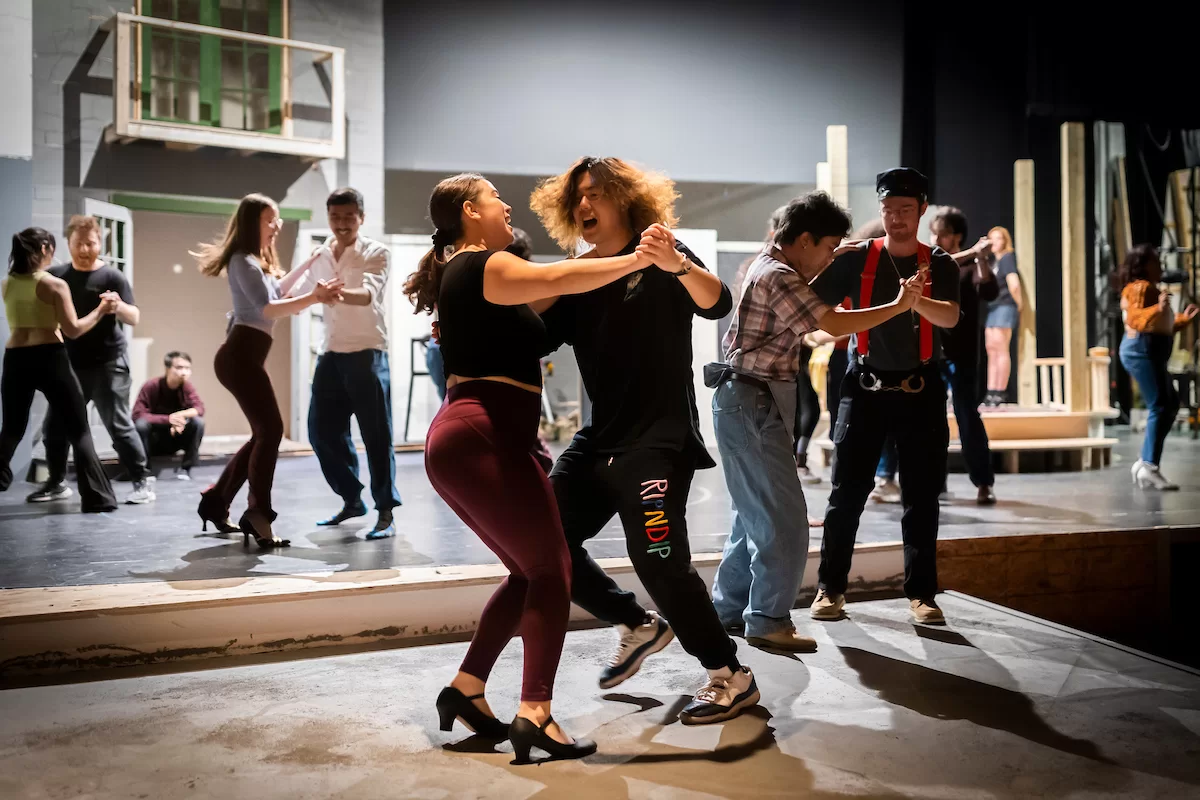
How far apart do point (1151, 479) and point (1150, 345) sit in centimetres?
71

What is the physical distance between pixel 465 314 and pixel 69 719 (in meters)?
1.37

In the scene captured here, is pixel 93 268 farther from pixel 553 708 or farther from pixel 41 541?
pixel 553 708

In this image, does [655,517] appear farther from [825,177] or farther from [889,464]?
[825,177]

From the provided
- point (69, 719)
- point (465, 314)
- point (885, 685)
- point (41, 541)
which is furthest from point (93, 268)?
point (885, 685)

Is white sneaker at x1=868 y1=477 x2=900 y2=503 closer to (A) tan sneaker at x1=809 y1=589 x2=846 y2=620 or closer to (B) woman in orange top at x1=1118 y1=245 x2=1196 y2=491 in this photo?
(B) woman in orange top at x1=1118 y1=245 x2=1196 y2=491

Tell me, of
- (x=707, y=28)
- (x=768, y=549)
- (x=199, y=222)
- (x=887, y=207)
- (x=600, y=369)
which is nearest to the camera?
(x=600, y=369)

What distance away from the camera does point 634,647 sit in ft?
8.55

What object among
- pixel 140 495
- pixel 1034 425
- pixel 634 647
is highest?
pixel 1034 425

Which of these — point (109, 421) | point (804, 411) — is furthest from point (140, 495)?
point (804, 411)

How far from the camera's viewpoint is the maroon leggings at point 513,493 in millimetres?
2141

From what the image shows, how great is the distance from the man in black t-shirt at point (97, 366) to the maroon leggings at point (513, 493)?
382cm

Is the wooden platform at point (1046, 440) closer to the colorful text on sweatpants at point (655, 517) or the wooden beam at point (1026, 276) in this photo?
the wooden beam at point (1026, 276)

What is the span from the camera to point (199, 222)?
1045cm

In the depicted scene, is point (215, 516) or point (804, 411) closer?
point (215, 516)
